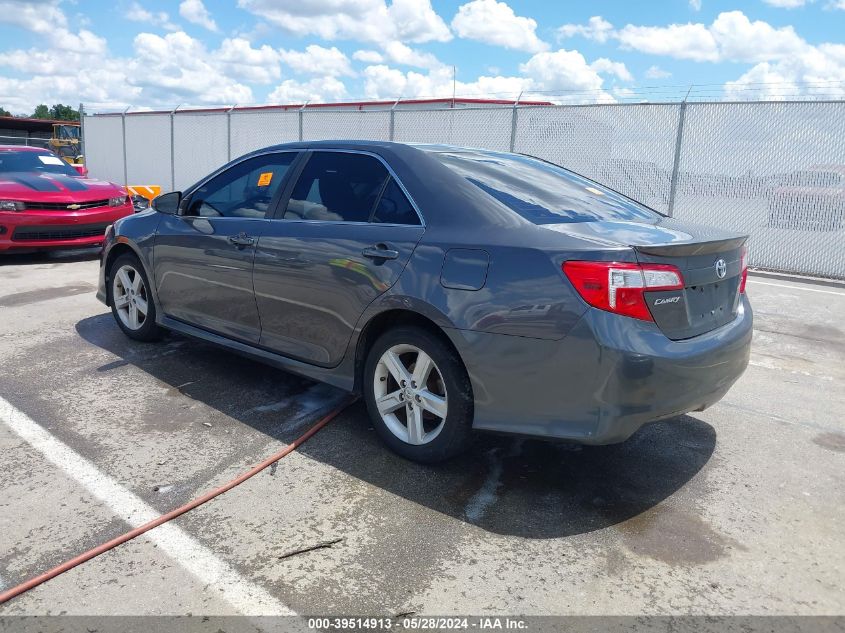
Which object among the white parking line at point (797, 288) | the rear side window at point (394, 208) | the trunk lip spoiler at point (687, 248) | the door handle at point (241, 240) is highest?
the rear side window at point (394, 208)

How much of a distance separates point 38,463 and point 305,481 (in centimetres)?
132

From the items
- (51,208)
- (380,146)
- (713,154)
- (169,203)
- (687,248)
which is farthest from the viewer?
(713,154)

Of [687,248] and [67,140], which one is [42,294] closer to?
[687,248]

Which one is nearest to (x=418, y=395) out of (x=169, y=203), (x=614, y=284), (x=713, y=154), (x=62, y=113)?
(x=614, y=284)

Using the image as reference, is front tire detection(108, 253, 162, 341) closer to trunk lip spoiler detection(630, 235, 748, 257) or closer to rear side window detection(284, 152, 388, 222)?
rear side window detection(284, 152, 388, 222)

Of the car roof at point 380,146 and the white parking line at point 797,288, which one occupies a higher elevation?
the car roof at point 380,146

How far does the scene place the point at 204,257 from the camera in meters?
4.59

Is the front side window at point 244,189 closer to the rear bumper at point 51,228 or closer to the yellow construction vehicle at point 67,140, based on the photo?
the rear bumper at point 51,228

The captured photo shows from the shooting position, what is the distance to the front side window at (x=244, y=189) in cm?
433

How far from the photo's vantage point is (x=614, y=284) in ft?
9.36

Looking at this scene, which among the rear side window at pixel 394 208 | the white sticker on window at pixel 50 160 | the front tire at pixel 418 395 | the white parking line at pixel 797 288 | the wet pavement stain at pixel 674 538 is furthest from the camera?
the white sticker on window at pixel 50 160

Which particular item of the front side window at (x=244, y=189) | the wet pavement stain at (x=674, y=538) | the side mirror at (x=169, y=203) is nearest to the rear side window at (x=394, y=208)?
the front side window at (x=244, y=189)

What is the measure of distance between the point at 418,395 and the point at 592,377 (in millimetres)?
925

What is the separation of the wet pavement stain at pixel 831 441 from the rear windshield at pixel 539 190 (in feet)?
5.13
